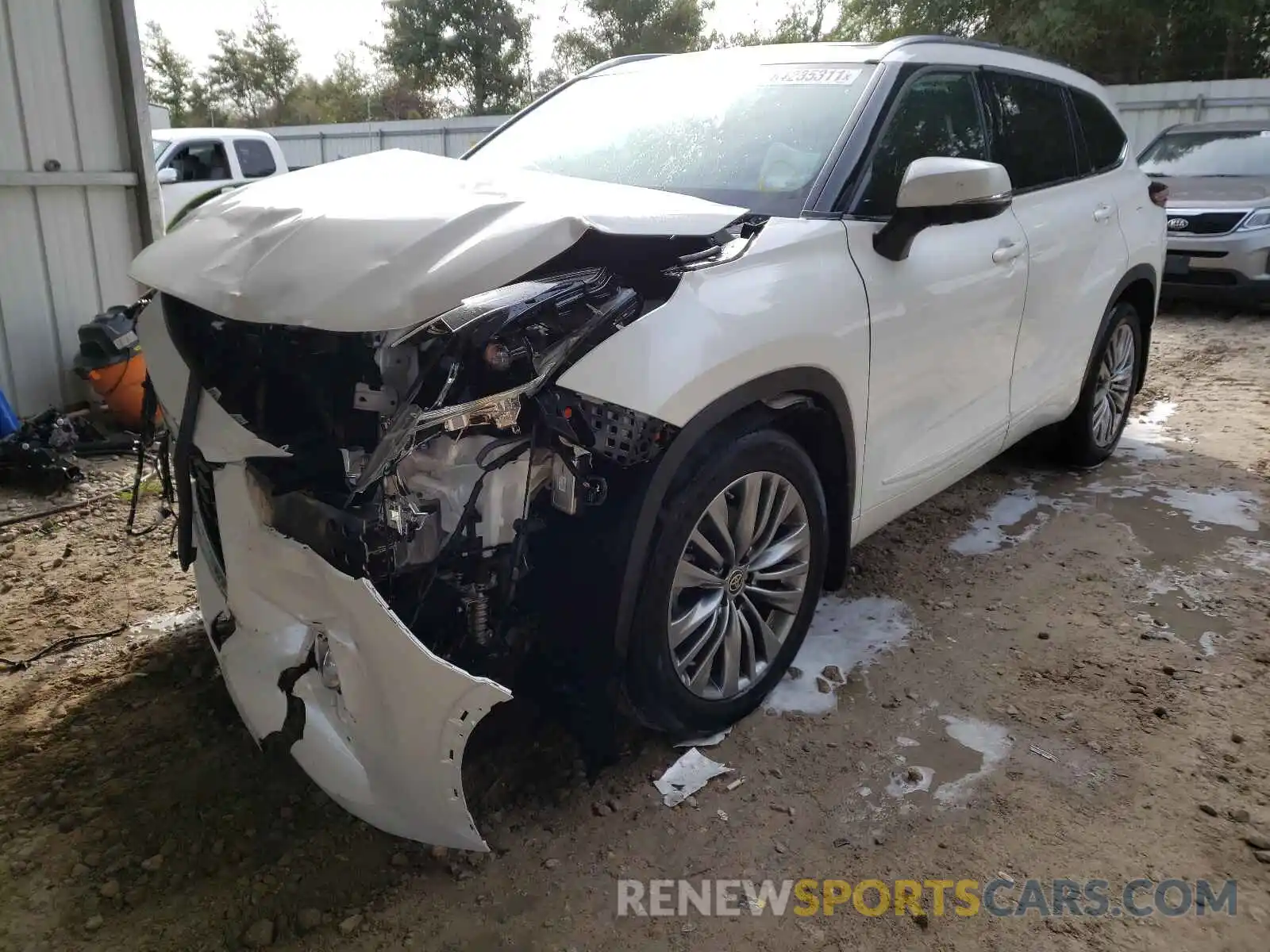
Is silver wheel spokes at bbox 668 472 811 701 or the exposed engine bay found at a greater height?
the exposed engine bay

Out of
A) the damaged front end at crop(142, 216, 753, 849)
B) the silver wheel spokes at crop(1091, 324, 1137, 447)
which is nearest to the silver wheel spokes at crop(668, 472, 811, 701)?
the damaged front end at crop(142, 216, 753, 849)

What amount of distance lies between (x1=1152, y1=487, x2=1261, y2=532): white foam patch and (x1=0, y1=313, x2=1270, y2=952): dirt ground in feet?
1.65

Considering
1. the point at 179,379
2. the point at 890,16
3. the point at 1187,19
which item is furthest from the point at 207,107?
the point at 179,379

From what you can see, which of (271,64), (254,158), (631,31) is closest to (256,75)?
(271,64)

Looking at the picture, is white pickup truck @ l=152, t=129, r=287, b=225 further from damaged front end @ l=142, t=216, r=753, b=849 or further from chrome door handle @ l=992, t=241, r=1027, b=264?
damaged front end @ l=142, t=216, r=753, b=849

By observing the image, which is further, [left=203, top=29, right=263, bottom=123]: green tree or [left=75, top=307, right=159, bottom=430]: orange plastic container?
[left=203, top=29, right=263, bottom=123]: green tree

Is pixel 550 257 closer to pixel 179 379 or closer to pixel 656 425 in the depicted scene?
pixel 656 425

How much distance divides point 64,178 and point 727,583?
5250 millimetres

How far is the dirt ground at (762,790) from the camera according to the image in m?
2.11

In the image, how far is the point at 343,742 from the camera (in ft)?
6.66

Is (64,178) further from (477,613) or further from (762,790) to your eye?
(762,790)

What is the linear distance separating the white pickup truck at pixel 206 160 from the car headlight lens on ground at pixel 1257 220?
9841mm

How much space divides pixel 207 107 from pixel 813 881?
1801 inches

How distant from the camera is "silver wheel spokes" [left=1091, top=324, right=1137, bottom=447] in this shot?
185 inches
